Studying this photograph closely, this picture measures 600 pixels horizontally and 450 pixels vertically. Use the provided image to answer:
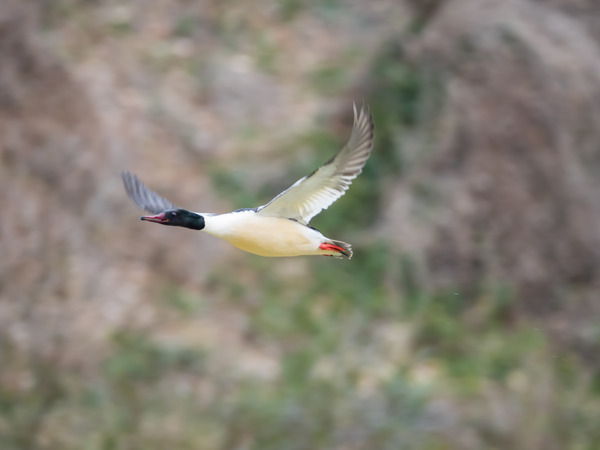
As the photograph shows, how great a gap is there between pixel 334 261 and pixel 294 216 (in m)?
4.06

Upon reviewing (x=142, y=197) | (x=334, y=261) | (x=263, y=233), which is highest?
(x=334, y=261)

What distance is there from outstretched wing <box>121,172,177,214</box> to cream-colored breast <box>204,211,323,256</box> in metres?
0.51

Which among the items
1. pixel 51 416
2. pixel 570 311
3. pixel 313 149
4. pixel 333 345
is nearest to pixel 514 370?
pixel 570 311

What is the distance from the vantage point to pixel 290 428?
729cm

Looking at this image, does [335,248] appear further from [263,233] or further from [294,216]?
[263,233]

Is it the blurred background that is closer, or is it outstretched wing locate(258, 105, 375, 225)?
outstretched wing locate(258, 105, 375, 225)

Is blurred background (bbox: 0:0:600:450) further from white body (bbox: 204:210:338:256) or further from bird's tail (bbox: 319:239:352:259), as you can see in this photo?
white body (bbox: 204:210:338:256)

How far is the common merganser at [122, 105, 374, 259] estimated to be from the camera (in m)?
4.53

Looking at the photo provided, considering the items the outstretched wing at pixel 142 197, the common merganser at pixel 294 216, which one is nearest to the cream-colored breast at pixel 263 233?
the common merganser at pixel 294 216

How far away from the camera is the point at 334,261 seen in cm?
881

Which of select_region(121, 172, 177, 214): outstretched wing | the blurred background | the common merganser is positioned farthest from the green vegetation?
the common merganser

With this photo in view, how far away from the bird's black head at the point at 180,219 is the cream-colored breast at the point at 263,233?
0.15ft

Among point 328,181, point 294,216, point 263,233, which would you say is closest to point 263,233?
point 263,233

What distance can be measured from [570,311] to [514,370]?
90cm
